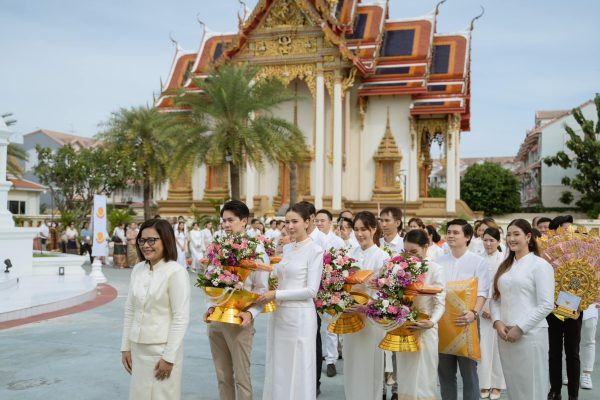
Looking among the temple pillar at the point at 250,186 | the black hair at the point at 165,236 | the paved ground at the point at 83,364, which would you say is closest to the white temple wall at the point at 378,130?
the temple pillar at the point at 250,186

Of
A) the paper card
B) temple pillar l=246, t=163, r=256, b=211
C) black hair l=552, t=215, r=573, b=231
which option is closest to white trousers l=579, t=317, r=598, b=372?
black hair l=552, t=215, r=573, b=231

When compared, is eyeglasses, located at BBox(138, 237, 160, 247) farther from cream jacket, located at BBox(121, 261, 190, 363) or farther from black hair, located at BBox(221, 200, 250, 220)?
black hair, located at BBox(221, 200, 250, 220)

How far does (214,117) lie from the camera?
71.8 ft

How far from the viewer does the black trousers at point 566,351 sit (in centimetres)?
611

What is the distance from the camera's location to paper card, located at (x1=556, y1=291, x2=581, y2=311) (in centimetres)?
561

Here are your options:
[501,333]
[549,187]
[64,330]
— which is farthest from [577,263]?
[549,187]

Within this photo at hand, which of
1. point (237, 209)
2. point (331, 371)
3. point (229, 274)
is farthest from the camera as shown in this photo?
point (331, 371)

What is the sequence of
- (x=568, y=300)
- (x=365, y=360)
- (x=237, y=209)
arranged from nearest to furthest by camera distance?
1. (x=237, y=209)
2. (x=365, y=360)
3. (x=568, y=300)

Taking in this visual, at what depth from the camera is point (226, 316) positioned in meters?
4.66

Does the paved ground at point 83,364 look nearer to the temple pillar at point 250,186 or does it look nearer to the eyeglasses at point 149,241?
the eyeglasses at point 149,241

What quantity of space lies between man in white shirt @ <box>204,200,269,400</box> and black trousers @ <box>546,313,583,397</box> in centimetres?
316

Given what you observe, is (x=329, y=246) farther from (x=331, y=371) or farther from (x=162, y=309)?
(x=162, y=309)

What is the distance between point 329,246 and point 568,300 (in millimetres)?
3077

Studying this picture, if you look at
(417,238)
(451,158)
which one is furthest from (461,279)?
(451,158)
